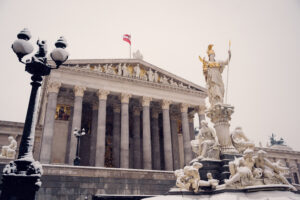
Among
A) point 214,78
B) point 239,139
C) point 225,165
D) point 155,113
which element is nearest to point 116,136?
point 155,113

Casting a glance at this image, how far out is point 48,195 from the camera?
18500 millimetres

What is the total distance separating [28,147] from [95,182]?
1734 cm

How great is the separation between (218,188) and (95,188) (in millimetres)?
14918

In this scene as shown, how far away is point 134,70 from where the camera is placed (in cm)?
3369

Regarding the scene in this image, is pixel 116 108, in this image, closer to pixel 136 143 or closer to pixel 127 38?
pixel 136 143

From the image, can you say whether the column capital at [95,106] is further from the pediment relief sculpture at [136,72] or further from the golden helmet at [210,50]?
the golden helmet at [210,50]

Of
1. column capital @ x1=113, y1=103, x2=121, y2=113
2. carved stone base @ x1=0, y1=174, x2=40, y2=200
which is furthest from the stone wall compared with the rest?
carved stone base @ x1=0, y1=174, x2=40, y2=200

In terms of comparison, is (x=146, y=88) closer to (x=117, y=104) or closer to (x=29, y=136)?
(x=117, y=104)

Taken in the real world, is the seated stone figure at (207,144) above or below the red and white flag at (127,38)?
below

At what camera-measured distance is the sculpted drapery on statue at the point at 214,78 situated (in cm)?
1212

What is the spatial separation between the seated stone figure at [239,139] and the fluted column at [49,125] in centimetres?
1907

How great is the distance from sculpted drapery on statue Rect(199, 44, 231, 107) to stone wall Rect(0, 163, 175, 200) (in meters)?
13.3

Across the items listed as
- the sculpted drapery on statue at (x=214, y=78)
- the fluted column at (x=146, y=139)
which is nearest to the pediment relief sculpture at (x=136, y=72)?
the fluted column at (x=146, y=139)

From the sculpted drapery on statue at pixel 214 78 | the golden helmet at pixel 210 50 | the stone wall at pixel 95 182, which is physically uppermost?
the golden helmet at pixel 210 50
